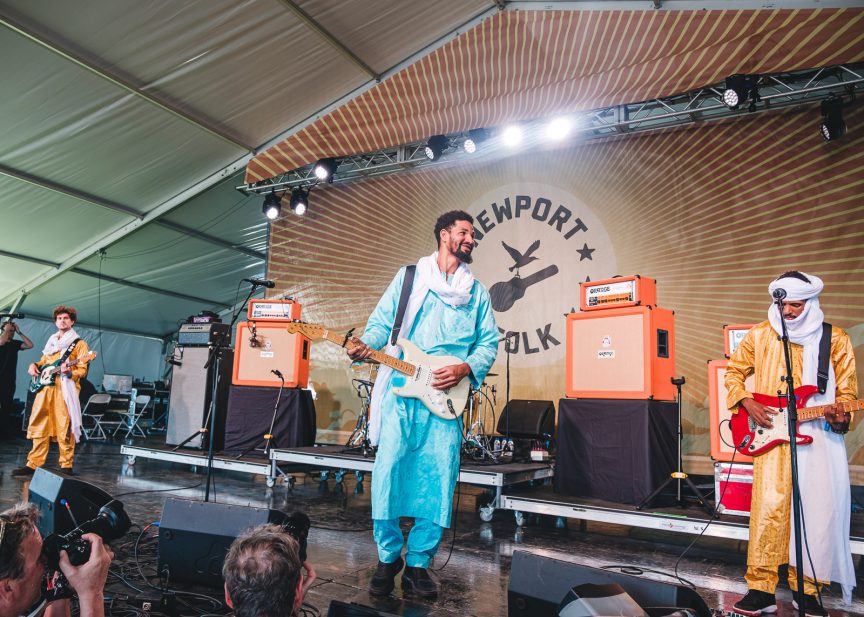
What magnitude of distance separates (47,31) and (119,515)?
611cm

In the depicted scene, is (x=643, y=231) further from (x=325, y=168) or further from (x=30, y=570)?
(x=30, y=570)

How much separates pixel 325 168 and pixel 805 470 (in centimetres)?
748

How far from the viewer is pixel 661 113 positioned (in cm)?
715

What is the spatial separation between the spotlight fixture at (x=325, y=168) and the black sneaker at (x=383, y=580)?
7003 millimetres

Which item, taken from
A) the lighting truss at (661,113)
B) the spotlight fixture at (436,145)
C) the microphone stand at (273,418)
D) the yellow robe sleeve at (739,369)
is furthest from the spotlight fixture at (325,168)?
the yellow robe sleeve at (739,369)

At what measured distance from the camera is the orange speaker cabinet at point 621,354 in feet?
13.9

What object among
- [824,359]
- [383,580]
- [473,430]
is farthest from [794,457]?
[473,430]

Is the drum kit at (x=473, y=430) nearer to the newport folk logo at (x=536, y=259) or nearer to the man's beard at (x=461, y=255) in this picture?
the newport folk logo at (x=536, y=259)

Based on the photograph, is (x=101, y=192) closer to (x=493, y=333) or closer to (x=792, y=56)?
(x=493, y=333)

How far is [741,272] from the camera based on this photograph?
6.63 meters

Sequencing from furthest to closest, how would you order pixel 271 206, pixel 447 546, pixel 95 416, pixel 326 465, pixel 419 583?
pixel 95 416 → pixel 271 206 → pixel 326 465 → pixel 447 546 → pixel 419 583

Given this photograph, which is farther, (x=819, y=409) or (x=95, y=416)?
(x=95, y=416)

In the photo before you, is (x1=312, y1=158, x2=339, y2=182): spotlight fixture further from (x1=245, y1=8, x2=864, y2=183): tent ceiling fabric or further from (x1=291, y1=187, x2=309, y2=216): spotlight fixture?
(x1=291, y1=187, x2=309, y2=216): spotlight fixture

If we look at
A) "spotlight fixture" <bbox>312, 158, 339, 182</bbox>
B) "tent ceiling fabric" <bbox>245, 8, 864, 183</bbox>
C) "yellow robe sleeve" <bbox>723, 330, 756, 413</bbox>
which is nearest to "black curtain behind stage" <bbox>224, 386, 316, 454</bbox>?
"spotlight fixture" <bbox>312, 158, 339, 182</bbox>
